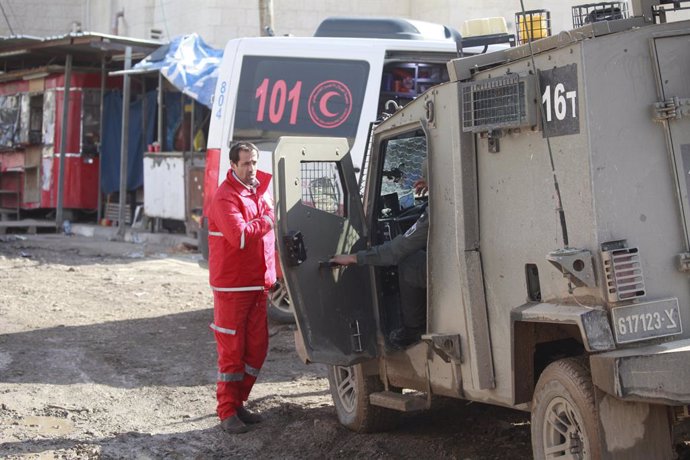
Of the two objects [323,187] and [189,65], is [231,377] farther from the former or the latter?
[189,65]

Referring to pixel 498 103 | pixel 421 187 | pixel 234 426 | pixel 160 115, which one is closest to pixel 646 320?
pixel 498 103

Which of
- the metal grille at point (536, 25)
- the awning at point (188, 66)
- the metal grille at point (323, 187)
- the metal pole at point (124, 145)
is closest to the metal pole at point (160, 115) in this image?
the awning at point (188, 66)

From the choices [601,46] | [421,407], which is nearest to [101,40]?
[421,407]

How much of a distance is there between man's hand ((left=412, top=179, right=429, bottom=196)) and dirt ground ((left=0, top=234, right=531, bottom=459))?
1.48 m

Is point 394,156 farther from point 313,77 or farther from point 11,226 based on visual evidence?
point 11,226

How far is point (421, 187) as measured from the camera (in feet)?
19.1

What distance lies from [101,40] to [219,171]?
8781 millimetres

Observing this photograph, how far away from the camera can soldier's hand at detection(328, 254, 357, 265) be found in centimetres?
579

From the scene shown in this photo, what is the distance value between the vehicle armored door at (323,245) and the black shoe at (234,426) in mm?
884

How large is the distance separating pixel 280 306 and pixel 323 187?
3772 mm

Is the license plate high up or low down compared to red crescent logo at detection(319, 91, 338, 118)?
down

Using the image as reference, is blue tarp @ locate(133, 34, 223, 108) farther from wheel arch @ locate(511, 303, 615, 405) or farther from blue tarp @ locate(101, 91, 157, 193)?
wheel arch @ locate(511, 303, 615, 405)

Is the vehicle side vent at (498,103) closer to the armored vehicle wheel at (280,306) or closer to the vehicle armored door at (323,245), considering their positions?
the vehicle armored door at (323,245)

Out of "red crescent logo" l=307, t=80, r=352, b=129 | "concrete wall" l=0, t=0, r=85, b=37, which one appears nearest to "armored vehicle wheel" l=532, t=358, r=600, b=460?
"red crescent logo" l=307, t=80, r=352, b=129
